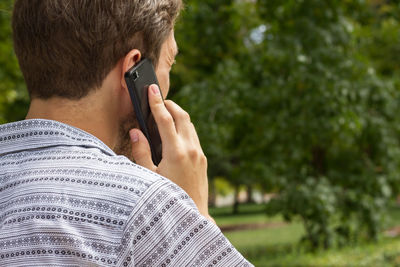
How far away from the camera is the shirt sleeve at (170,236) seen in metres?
0.85

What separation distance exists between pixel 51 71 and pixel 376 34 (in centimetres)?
938

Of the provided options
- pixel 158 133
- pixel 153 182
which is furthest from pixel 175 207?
pixel 158 133

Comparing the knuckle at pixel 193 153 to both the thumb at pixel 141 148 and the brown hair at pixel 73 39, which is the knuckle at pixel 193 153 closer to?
the thumb at pixel 141 148

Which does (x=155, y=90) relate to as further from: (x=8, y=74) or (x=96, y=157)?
(x=8, y=74)

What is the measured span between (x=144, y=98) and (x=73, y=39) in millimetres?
235

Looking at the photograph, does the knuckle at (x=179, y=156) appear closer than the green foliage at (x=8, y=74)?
Yes

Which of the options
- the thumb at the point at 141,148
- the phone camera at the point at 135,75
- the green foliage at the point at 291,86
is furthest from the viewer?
the green foliage at the point at 291,86

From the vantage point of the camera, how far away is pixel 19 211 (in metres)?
0.90

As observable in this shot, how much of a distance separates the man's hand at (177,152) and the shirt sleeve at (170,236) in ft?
0.51

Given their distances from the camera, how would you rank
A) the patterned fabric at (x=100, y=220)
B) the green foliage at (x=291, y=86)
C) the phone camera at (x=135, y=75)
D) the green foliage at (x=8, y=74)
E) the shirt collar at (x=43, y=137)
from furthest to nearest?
the green foliage at (x=8, y=74) → the green foliage at (x=291, y=86) → the phone camera at (x=135, y=75) → the shirt collar at (x=43, y=137) → the patterned fabric at (x=100, y=220)

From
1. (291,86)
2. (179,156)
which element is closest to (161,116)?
(179,156)

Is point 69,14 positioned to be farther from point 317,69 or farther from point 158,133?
point 317,69

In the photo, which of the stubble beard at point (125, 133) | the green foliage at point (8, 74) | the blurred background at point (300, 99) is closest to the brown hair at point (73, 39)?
the stubble beard at point (125, 133)

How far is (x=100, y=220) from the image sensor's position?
2.84 feet
